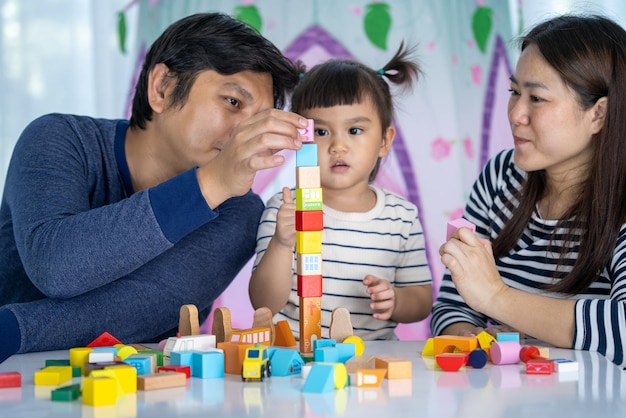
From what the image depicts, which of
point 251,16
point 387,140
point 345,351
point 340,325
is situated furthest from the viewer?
point 251,16

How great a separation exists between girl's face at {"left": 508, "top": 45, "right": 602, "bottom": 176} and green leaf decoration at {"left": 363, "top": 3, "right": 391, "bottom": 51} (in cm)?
50

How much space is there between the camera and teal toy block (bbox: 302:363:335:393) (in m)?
0.85

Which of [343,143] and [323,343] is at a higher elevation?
[343,143]

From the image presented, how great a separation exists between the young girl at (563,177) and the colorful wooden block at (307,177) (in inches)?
14.5

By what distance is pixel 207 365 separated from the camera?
3.05ft

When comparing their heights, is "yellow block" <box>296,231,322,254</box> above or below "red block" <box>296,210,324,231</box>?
below

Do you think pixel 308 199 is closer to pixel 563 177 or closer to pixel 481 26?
pixel 563 177

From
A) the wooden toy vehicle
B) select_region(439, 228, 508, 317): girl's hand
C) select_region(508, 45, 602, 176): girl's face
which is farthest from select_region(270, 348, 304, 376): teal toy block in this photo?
select_region(508, 45, 602, 176): girl's face

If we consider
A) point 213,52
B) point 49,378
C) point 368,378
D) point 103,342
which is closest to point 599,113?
point 213,52

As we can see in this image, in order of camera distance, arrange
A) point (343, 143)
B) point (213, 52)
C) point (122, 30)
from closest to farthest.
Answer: point (213, 52) < point (343, 143) < point (122, 30)

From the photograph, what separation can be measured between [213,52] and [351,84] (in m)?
0.32

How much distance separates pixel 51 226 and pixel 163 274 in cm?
24

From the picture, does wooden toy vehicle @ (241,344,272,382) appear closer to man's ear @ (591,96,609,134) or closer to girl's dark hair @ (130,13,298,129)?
girl's dark hair @ (130,13,298,129)

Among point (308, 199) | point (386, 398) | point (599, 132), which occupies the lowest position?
point (386, 398)
